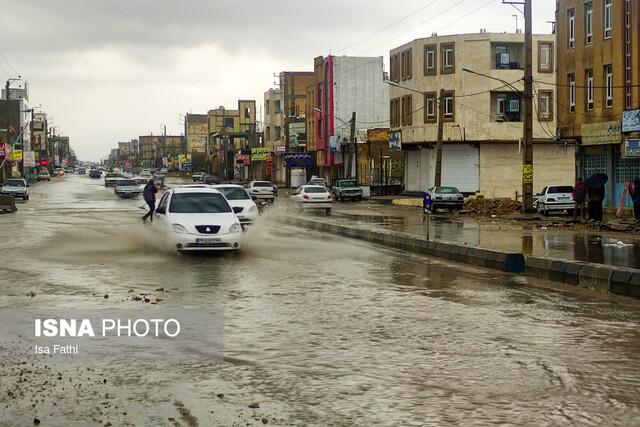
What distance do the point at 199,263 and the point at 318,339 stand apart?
9514mm

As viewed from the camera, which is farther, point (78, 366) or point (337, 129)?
point (337, 129)

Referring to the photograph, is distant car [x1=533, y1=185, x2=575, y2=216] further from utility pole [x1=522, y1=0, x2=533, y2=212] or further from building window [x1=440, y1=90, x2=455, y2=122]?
building window [x1=440, y1=90, x2=455, y2=122]

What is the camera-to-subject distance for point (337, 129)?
89.0 meters

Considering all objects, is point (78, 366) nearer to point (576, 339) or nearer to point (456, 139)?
point (576, 339)

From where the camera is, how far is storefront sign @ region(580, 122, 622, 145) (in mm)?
38906

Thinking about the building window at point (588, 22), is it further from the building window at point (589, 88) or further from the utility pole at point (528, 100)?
the utility pole at point (528, 100)

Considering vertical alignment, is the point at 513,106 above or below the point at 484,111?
above

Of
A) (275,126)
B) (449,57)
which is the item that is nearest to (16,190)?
(449,57)

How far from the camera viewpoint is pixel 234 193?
3197 cm

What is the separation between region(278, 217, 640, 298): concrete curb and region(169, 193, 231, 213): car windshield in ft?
18.0

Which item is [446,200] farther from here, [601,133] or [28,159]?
[28,159]

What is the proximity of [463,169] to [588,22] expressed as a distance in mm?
23361

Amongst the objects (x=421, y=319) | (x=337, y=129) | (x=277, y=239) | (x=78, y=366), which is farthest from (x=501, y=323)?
(x=337, y=129)

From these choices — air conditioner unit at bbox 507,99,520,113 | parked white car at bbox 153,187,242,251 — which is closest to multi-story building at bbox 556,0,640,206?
air conditioner unit at bbox 507,99,520,113
